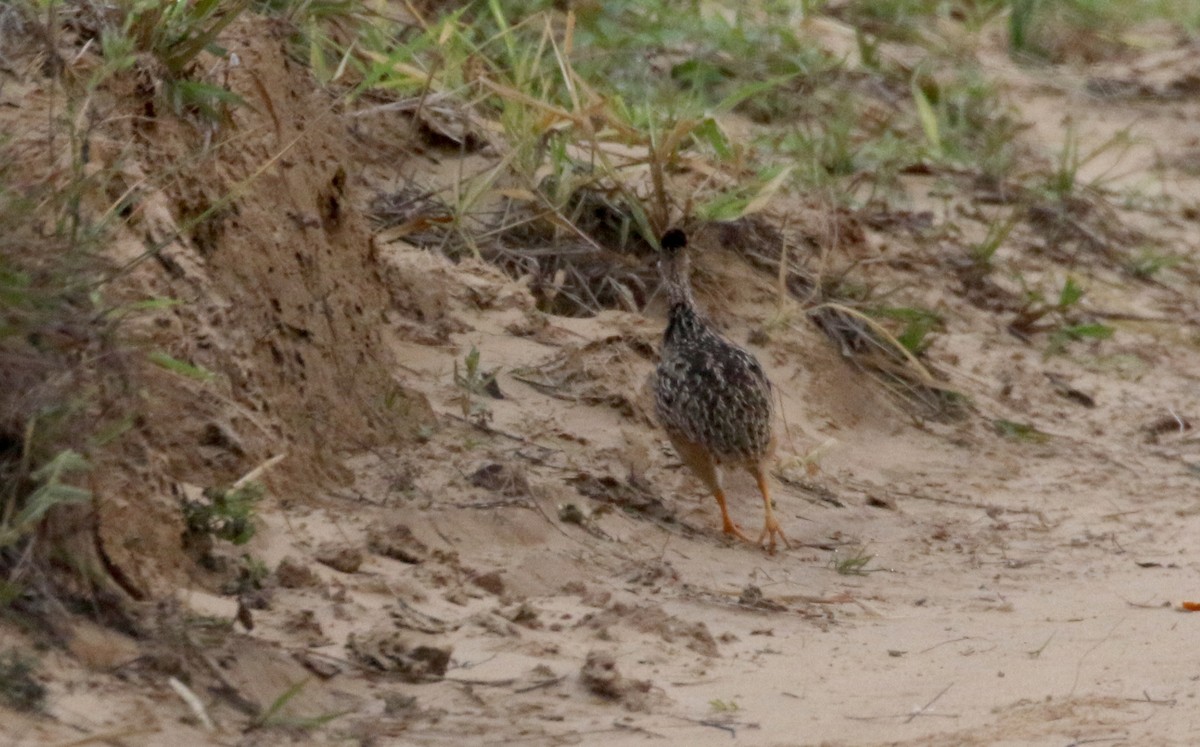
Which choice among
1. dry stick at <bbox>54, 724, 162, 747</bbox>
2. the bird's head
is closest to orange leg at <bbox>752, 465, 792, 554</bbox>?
the bird's head

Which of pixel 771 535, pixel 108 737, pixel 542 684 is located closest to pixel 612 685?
pixel 542 684

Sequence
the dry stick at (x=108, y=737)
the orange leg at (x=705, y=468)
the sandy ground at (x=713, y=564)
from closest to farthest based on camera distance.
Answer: the dry stick at (x=108, y=737), the sandy ground at (x=713, y=564), the orange leg at (x=705, y=468)

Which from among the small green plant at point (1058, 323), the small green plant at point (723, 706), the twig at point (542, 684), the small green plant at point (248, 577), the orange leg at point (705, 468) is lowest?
the small green plant at point (1058, 323)

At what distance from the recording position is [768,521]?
5.34m

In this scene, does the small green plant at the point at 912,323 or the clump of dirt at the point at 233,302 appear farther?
the small green plant at the point at 912,323

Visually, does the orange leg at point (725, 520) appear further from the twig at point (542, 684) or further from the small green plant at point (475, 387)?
the twig at point (542, 684)

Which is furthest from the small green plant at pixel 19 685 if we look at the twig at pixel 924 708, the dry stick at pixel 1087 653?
the dry stick at pixel 1087 653

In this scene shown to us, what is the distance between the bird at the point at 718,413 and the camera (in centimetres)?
539

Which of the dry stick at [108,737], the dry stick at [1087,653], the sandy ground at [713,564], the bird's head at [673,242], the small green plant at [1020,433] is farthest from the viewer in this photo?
the small green plant at [1020,433]

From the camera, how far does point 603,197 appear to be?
21.9ft

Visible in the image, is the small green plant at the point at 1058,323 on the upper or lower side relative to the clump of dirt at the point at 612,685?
lower

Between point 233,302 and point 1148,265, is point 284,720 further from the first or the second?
point 1148,265

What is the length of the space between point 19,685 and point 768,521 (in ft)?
9.16

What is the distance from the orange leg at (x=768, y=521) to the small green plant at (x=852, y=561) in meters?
0.17
